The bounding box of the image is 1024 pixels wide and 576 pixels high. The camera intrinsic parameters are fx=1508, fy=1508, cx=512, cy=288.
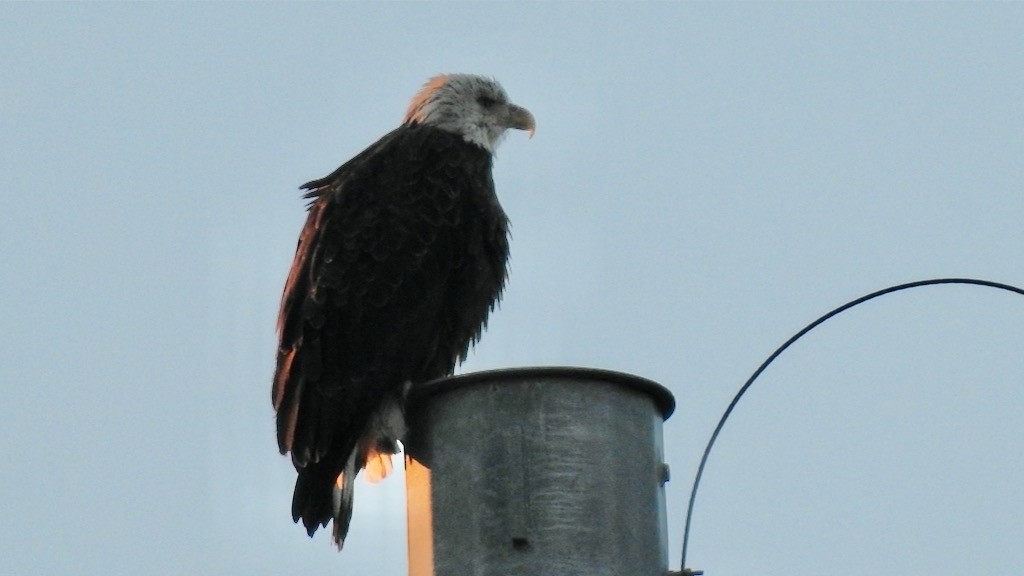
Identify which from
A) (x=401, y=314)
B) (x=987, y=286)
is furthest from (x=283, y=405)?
(x=987, y=286)

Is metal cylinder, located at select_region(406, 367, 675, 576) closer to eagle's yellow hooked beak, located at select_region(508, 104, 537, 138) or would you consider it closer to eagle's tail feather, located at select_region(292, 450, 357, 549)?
eagle's tail feather, located at select_region(292, 450, 357, 549)

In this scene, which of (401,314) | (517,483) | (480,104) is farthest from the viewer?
(480,104)

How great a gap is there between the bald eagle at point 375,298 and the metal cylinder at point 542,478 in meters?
1.76

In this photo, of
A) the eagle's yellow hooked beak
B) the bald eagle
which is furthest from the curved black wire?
the eagle's yellow hooked beak

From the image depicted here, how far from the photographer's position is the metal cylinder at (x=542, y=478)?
3.98m

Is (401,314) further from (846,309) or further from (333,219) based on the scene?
(846,309)

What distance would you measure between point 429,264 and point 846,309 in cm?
262

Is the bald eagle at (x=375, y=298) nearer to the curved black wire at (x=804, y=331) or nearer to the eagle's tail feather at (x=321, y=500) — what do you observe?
the eagle's tail feather at (x=321, y=500)

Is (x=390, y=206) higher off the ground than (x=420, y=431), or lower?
higher

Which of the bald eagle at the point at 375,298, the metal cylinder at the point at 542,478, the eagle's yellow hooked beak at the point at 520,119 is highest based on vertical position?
the eagle's yellow hooked beak at the point at 520,119

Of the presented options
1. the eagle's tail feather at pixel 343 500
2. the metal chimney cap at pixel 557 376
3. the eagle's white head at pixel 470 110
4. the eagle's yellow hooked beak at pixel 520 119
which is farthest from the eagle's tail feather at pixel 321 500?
the eagle's yellow hooked beak at pixel 520 119

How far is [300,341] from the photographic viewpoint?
6297 mm

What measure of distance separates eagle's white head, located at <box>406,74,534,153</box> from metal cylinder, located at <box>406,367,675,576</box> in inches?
139

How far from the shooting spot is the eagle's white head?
7.71 m
